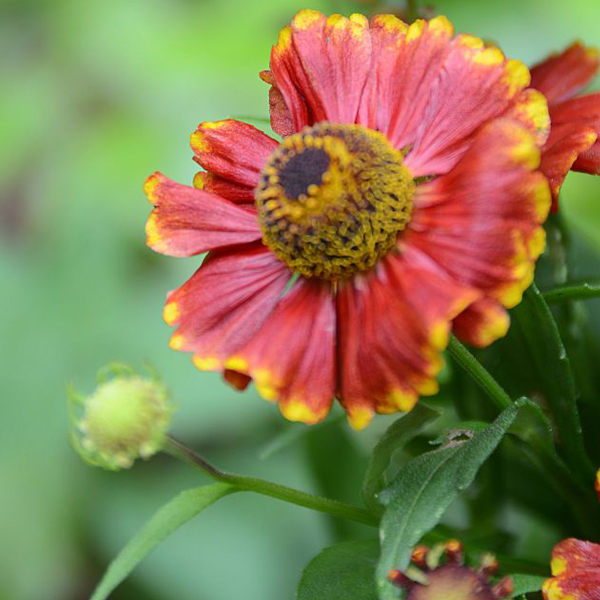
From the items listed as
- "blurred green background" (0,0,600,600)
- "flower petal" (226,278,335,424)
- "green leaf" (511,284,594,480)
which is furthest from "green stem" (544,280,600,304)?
"blurred green background" (0,0,600,600)

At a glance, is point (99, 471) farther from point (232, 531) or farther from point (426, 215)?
point (426, 215)

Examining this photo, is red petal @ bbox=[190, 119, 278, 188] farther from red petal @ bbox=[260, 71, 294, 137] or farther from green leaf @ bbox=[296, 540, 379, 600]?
green leaf @ bbox=[296, 540, 379, 600]

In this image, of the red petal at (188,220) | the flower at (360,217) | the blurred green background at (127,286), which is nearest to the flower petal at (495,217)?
the flower at (360,217)

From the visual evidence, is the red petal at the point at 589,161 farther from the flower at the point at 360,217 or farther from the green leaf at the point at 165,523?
the green leaf at the point at 165,523

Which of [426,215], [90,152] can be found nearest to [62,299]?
[90,152]

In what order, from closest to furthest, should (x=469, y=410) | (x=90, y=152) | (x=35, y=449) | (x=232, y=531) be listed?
(x=469, y=410)
(x=232, y=531)
(x=35, y=449)
(x=90, y=152)

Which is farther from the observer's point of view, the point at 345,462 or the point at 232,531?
the point at 232,531
